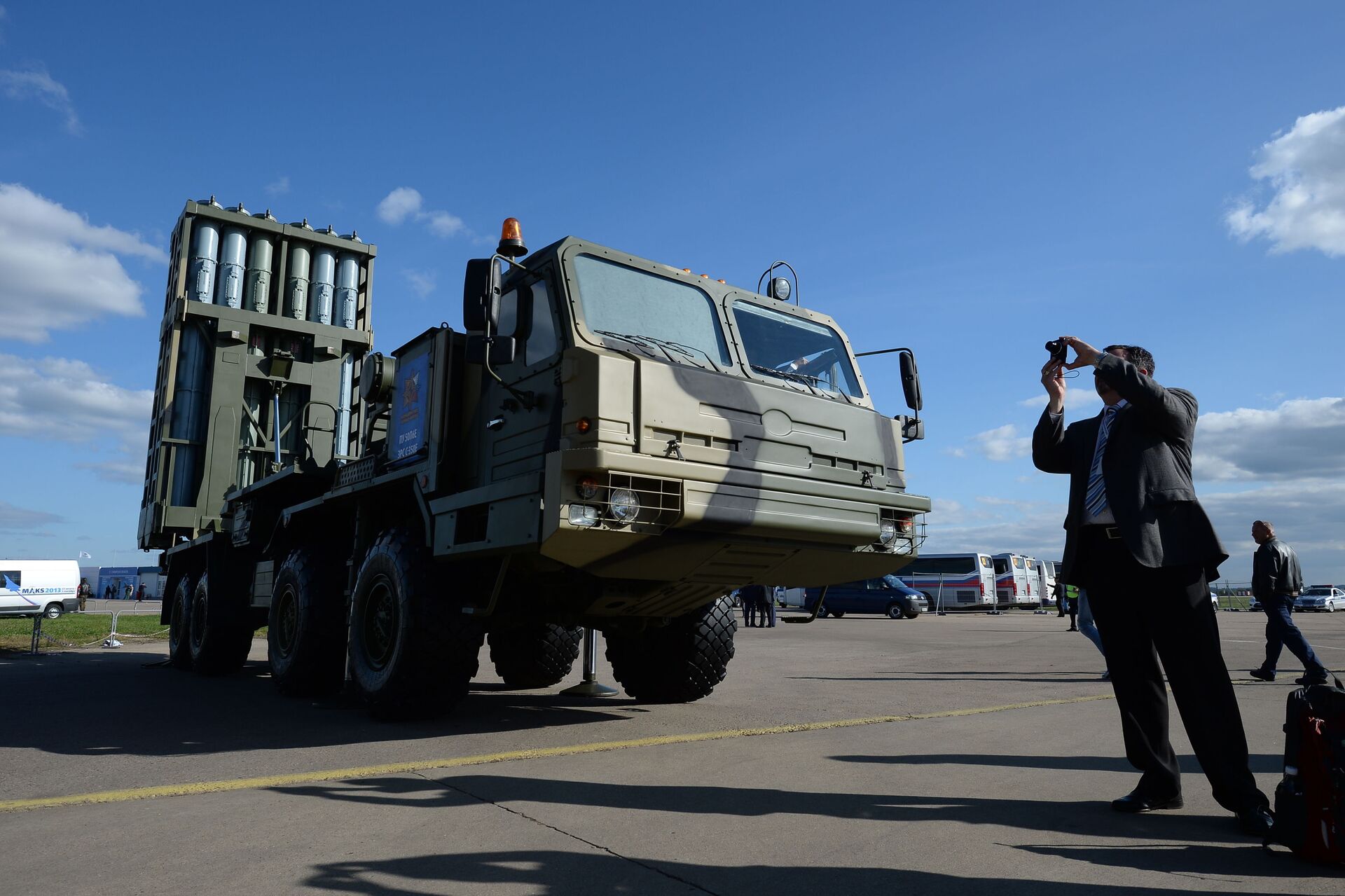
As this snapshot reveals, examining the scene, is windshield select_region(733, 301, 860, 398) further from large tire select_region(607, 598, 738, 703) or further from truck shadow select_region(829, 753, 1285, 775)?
truck shadow select_region(829, 753, 1285, 775)

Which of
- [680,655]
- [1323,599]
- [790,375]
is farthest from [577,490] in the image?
[1323,599]

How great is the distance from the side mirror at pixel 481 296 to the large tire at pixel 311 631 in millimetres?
3249

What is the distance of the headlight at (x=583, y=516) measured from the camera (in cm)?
446

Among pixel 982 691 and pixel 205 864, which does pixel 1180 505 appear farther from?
pixel 982 691

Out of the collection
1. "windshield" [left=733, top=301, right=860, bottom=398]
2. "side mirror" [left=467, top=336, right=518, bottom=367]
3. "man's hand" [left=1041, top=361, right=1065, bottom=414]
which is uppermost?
"windshield" [left=733, top=301, right=860, bottom=398]

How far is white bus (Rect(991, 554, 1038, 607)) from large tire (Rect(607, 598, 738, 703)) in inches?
1423

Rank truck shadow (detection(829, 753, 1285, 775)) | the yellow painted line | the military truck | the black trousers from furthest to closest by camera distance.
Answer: the military truck → truck shadow (detection(829, 753, 1285, 775)) → the yellow painted line → the black trousers

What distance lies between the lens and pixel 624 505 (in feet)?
14.9

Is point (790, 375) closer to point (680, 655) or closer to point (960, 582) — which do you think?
point (680, 655)

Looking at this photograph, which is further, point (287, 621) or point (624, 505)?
point (287, 621)

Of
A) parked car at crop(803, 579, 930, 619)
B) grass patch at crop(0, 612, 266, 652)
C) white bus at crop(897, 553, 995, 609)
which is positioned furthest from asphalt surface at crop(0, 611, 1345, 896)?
white bus at crop(897, 553, 995, 609)

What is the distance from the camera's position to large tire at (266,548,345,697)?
7.15 meters

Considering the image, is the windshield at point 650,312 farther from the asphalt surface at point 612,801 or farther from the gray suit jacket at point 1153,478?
the gray suit jacket at point 1153,478

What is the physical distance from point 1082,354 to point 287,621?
258 inches
